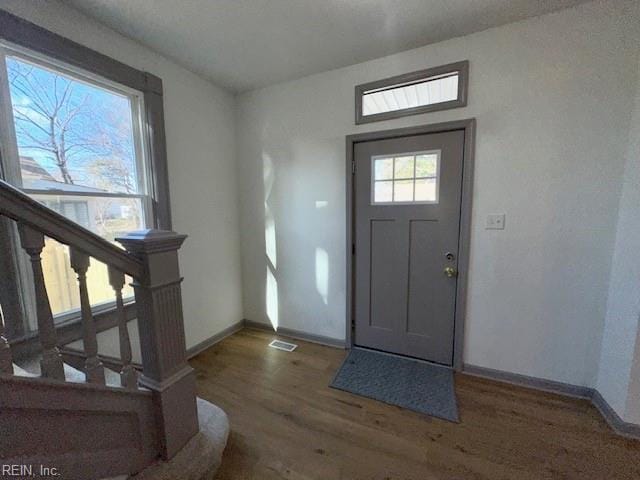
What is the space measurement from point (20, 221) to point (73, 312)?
4.01ft

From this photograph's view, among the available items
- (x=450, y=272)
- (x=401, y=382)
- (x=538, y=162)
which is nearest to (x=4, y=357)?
(x=401, y=382)

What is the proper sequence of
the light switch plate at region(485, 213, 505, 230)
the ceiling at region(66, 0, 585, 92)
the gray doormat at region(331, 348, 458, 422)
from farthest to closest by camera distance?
the light switch plate at region(485, 213, 505, 230) → the gray doormat at region(331, 348, 458, 422) → the ceiling at region(66, 0, 585, 92)

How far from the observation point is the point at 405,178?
2.14 metres

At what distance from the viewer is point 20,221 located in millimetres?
757

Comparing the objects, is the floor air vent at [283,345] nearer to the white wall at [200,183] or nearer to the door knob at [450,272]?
the white wall at [200,183]

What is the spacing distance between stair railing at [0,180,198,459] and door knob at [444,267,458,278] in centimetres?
188

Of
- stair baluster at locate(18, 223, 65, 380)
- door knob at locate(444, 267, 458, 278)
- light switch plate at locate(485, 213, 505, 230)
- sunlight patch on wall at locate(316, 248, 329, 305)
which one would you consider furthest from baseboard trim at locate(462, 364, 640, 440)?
stair baluster at locate(18, 223, 65, 380)

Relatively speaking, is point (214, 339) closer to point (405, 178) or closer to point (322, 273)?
point (322, 273)

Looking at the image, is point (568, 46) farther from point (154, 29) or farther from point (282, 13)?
point (154, 29)

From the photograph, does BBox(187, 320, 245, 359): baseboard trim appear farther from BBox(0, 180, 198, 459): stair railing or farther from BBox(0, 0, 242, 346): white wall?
BBox(0, 180, 198, 459): stair railing

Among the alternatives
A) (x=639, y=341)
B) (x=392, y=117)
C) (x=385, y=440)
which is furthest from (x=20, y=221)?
(x=639, y=341)

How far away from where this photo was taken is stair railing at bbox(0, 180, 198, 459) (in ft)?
2.66

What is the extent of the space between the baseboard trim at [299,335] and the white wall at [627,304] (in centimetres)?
185

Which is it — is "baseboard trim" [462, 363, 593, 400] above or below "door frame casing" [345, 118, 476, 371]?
below
